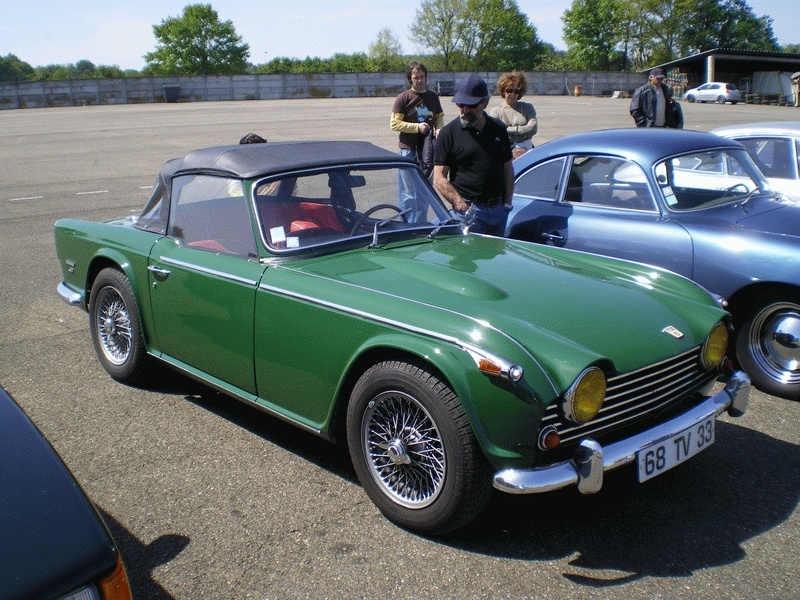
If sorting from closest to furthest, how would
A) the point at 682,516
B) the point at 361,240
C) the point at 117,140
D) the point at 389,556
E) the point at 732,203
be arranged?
the point at 389,556 → the point at 682,516 → the point at 361,240 → the point at 732,203 → the point at 117,140

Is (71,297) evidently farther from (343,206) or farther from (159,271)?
(343,206)

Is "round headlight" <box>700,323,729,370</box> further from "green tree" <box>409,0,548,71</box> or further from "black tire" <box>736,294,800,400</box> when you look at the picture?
"green tree" <box>409,0,548,71</box>

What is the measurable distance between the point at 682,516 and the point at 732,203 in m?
2.70

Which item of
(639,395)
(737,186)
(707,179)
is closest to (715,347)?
(639,395)

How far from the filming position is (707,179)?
543 cm

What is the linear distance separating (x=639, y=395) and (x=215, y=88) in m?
51.1

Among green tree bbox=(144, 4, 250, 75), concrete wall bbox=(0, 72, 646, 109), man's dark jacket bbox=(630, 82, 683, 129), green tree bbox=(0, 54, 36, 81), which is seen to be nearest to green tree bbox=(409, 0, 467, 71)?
green tree bbox=(144, 4, 250, 75)

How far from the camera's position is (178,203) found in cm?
448

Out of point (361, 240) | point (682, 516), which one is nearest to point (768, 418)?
point (682, 516)

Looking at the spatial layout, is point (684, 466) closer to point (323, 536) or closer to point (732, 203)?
point (323, 536)

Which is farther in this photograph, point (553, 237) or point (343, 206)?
point (553, 237)

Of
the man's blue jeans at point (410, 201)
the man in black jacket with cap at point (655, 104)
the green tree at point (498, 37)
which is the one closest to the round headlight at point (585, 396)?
the man's blue jeans at point (410, 201)

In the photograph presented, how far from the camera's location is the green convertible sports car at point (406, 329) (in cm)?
287

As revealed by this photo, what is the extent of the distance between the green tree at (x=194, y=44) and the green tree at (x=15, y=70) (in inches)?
1472
